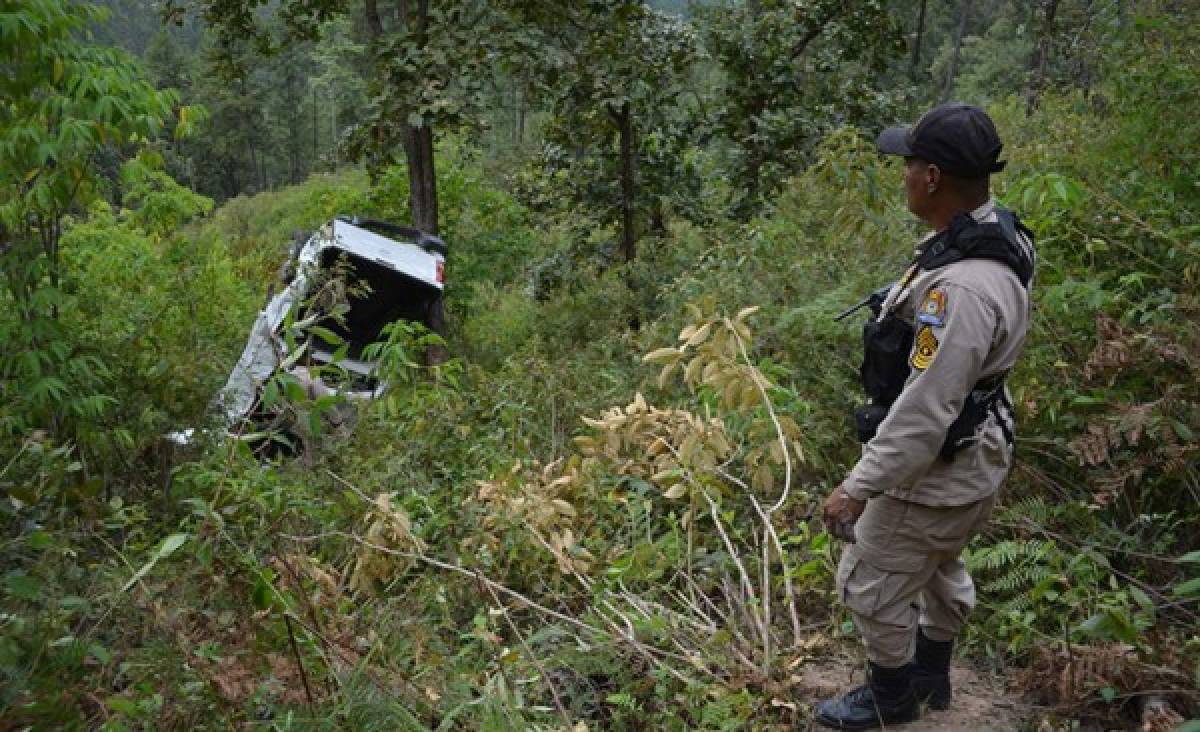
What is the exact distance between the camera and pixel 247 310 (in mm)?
9164

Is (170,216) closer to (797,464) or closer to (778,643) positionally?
(797,464)

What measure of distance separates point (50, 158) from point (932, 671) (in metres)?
4.56

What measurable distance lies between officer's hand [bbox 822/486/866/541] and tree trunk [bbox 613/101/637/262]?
7.83m

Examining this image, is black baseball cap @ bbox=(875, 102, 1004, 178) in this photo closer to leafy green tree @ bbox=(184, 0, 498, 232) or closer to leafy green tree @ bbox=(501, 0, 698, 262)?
leafy green tree @ bbox=(184, 0, 498, 232)

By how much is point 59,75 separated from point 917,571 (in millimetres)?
4205

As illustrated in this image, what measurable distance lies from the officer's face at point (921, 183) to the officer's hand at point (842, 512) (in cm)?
90

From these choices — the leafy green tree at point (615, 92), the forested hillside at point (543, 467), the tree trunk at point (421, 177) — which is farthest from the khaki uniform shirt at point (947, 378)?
the tree trunk at point (421, 177)

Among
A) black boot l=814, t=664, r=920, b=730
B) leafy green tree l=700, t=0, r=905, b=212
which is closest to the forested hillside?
black boot l=814, t=664, r=920, b=730

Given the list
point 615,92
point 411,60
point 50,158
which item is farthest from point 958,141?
point 615,92

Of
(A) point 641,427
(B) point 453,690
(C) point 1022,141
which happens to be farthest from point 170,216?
(C) point 1022,141

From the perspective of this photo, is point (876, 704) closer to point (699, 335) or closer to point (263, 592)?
point (699, 335)

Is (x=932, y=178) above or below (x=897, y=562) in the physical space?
above

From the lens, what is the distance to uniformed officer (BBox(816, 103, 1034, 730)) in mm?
2805

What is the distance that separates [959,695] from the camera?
363 cm
